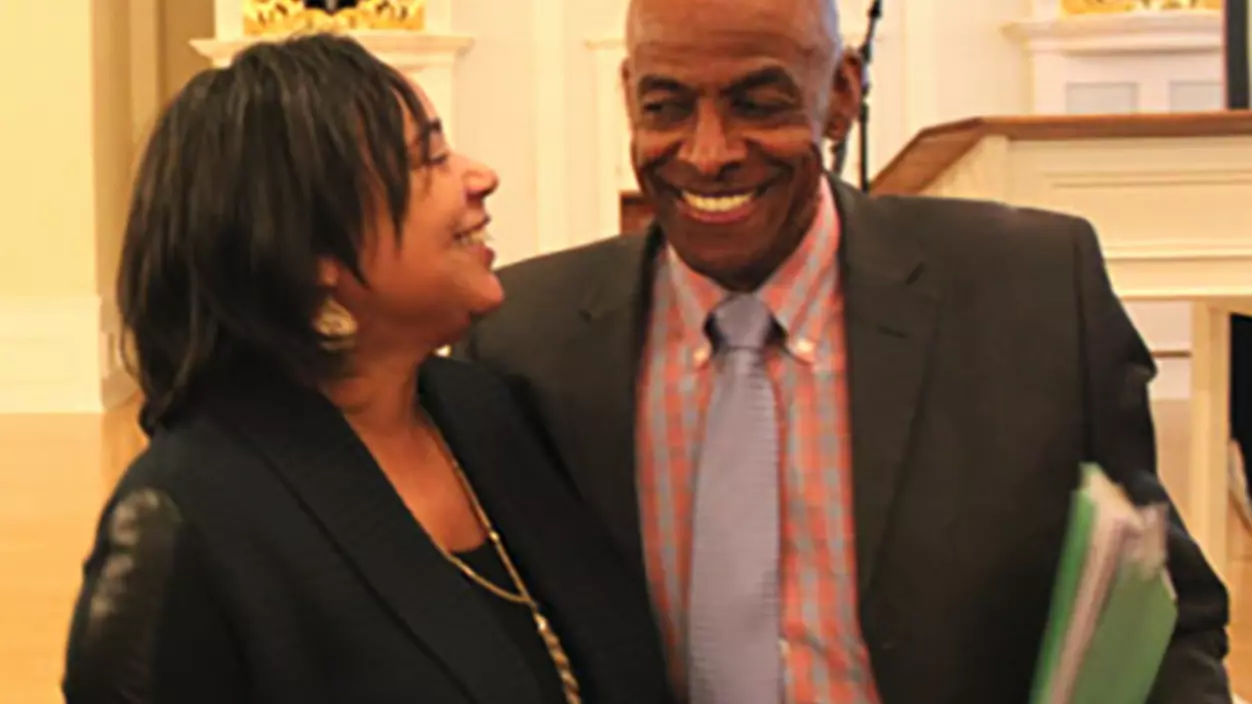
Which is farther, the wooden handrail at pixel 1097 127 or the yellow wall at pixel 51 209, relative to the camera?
the yellow wall at pixel 51 209

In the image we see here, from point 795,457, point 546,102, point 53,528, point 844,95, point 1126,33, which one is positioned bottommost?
point 53,528

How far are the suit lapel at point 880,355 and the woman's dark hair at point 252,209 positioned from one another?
47 centimetres

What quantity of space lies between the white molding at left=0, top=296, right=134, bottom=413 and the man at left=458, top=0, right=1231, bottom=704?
563 cm

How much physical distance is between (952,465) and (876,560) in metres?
0.12

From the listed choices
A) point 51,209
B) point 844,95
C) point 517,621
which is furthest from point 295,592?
point 51,209

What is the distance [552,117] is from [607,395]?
546 centimetres

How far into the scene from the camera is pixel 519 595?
142 centimetres

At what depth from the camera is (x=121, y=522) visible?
124 centimetres

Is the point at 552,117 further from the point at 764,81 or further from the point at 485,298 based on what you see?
the point at 485,298

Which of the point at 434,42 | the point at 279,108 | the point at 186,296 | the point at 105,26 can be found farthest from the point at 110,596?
the point at 105,26

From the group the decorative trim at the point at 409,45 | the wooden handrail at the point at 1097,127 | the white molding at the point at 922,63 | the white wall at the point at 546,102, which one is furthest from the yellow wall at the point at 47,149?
the wooden handrail at the point at 1097,127

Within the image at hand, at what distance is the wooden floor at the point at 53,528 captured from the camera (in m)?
3.23

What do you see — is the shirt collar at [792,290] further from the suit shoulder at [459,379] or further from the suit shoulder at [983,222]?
the suit shoulder at [459,379]

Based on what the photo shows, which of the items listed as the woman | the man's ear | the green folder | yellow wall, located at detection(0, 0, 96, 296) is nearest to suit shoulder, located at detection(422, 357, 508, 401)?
the woman
